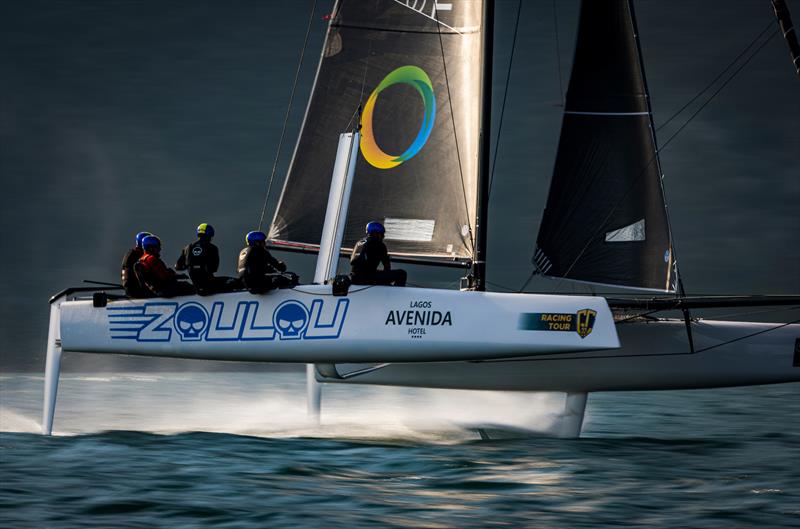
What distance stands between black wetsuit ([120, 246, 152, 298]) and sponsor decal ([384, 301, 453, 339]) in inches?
118

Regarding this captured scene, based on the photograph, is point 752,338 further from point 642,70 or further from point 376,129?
point 376,129

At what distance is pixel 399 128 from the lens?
44.5 feet

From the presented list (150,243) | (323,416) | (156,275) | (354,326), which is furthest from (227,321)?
(323,416)

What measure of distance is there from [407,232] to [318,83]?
223 cm

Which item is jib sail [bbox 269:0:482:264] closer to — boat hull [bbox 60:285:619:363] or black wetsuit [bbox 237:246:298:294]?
black wetsuit [bbox 237:246:298:294]

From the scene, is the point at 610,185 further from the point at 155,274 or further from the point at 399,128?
the point at 155,274

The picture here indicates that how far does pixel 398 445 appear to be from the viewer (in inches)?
469

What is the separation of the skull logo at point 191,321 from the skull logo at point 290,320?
2.82 feet

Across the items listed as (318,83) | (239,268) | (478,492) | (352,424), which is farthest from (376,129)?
(478,492)

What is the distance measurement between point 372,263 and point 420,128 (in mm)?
2313

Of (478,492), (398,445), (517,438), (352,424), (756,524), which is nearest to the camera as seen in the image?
(756,524)

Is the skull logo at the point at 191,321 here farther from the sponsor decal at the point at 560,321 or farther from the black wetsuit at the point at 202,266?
the sponsor decal at the point at 560,321

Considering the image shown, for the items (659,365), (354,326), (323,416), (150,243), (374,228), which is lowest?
(323,416)

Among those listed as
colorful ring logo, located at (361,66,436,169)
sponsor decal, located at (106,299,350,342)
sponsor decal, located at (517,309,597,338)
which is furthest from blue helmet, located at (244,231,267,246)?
sponsor decal, located at (517,309,597,338)
